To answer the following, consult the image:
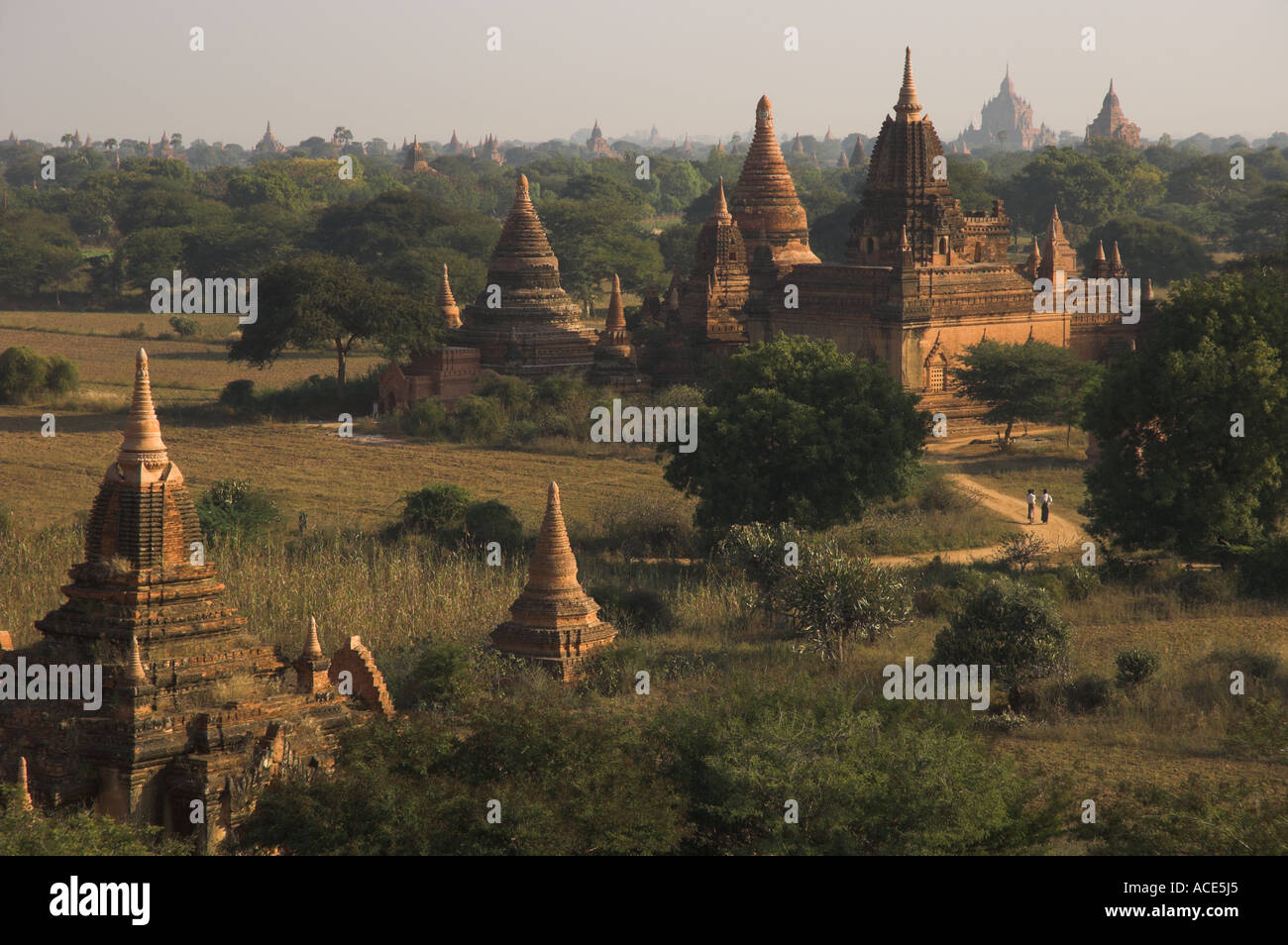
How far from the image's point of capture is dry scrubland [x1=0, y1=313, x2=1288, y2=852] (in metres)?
21.6

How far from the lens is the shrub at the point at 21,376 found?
5381 cm

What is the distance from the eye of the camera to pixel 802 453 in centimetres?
3259

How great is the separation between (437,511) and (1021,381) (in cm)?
1719

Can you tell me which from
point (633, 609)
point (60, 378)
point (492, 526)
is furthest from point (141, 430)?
point (60, 378)

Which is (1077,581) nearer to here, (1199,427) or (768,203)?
(1199,427)

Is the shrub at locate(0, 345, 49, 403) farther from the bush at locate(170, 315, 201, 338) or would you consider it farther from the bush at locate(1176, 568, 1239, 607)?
the bush at locate(1176, 568, 1239, 607)

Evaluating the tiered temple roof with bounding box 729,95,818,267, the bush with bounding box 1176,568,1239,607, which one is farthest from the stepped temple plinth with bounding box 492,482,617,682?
the tiered temple roof with bounding box 729,95,818,267

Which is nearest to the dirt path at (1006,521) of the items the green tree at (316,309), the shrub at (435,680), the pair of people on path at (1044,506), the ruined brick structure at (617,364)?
the pair of people on path at (1044,506)

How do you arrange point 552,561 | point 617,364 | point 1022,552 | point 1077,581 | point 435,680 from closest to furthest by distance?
1. point 435,680
2. point 552,561
3. point 1077,581
4. point 1022,552
5. point 617,364

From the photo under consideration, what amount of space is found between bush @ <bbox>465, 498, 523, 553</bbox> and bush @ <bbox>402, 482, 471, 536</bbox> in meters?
0.33

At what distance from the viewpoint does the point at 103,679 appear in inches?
717

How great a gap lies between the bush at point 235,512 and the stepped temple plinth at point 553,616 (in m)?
9.22

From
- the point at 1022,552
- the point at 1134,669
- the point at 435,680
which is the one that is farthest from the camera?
the point at 1022,552

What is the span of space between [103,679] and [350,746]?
2.71m
